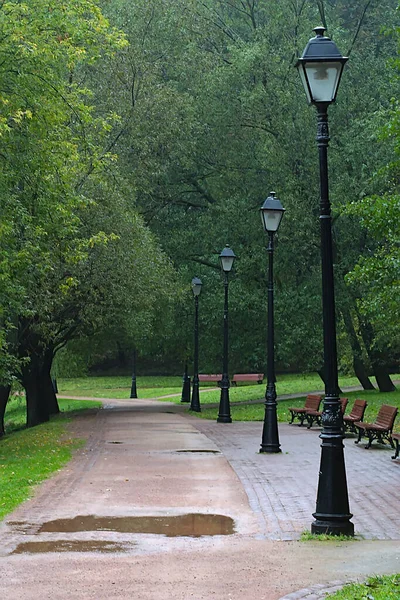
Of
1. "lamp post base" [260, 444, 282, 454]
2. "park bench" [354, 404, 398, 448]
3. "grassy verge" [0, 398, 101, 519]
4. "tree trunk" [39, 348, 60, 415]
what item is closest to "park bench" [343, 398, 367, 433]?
"park bench" [354, 404, 398, 448]

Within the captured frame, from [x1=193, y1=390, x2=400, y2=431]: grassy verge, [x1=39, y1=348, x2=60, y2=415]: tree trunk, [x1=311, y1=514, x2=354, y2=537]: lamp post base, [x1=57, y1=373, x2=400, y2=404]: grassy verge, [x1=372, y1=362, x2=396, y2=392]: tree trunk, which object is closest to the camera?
[x1=311, y1=514, x2=354, y2=537]: lamp post base

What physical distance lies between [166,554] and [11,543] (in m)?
1.62

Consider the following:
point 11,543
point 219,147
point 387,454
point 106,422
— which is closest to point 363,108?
point 219,147

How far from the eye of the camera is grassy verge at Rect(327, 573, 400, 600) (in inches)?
253

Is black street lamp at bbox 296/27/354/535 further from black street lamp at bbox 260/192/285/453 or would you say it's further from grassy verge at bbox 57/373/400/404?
grassy verge at bbox 57/373/400/404

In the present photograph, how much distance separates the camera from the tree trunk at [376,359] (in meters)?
37.3

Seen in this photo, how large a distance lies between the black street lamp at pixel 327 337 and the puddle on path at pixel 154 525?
42.7 inches

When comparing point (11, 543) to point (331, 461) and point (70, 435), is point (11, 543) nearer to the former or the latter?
point (331, 461)

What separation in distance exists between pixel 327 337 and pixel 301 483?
13.7ft

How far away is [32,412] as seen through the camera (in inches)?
1300

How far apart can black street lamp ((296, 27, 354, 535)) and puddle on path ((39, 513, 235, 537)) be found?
1085 mm

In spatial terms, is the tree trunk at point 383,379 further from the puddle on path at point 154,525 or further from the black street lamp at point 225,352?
the puddle on path at point 154,525

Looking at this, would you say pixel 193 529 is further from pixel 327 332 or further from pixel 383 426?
pixel 383 426

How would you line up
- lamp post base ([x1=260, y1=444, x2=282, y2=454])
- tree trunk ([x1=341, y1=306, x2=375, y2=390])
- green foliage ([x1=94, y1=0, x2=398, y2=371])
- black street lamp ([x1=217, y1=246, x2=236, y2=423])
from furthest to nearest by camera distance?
tree trunk ([x1=341, y1=306, x2=375, y2=390]), green foliage ([x1=94, y1=0, x2=398, y2=371]), black street lamp ([x1=217, y1=246, x2=236, y2=423]), lamp post base ([x1=260, y1=444, x2=282, y2=454])
